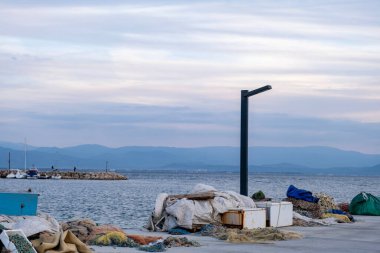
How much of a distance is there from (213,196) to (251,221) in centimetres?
133

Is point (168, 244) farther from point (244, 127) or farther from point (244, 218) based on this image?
point (244, 127)

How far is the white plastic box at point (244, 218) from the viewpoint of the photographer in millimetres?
20734

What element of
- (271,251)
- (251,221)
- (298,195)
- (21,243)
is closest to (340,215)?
(298,195)

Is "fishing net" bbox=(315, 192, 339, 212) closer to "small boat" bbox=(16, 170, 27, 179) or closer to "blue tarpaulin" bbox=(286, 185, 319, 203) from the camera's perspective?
"blue tarpaulin" bbox=(286, 185, 319, 203)

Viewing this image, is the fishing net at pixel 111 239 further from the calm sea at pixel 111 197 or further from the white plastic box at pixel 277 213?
the calm sea at pixel 111 197

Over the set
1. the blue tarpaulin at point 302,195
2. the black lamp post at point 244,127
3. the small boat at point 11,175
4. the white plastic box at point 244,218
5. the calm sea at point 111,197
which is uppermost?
the black lamp post at point 244,127

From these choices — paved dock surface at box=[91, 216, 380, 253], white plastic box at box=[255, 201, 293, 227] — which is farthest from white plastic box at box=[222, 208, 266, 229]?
paved dock surface at box=[91, 216, 380, 253]

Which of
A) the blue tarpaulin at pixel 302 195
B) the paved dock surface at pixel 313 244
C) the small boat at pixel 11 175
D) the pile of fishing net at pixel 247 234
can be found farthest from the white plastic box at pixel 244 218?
the small boat at pixel 11 175

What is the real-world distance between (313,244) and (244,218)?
303cm

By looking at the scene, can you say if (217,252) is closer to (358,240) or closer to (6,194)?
(358,240)

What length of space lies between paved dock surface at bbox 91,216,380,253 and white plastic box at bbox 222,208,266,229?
1.23m

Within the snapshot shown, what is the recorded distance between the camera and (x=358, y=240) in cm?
1936

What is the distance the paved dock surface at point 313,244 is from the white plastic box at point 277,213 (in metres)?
0.35

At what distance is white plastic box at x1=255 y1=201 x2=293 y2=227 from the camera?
22266 mm
